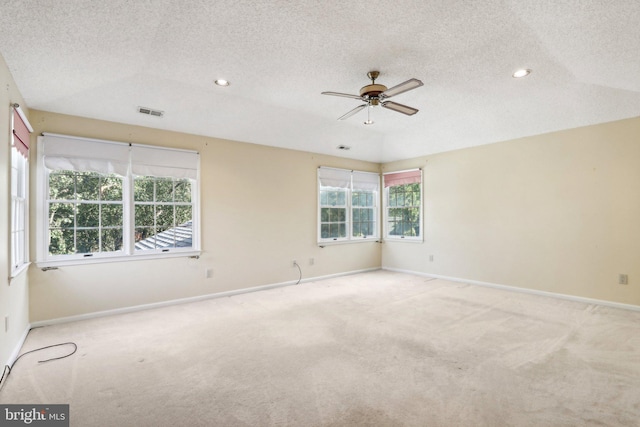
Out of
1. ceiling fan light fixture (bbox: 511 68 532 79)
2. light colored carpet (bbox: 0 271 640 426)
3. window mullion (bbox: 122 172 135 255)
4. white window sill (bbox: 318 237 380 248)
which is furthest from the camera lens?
white window sill (bbox: 318 237 380 248)

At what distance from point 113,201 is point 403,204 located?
5.35 m

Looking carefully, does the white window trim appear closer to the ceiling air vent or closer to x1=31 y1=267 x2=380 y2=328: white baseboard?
x1=31 y1=267 x2=380 y2=328: white baseboard

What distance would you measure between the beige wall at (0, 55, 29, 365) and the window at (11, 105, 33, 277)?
135 mm

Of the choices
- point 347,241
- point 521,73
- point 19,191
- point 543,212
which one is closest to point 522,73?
point 521,73

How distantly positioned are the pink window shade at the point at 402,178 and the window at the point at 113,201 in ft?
13.6

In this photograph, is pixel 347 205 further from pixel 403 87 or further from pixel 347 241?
pixel 403 87

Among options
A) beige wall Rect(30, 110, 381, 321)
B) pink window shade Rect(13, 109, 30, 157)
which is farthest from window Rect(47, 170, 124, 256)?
pink window shade Rect(13, 109, 30, 157)

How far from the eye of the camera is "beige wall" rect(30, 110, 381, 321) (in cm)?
376

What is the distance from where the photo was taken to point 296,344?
10.1 ft

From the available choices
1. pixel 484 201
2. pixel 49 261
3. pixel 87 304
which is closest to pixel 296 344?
pixel 87 304

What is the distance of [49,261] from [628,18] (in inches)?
235

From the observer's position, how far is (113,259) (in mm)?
3994

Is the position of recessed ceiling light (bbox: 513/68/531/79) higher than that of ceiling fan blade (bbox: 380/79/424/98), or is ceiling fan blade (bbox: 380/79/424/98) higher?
recessed ceiling light (bbox: 513/68/531/79)

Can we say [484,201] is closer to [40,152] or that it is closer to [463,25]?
[463,25]
